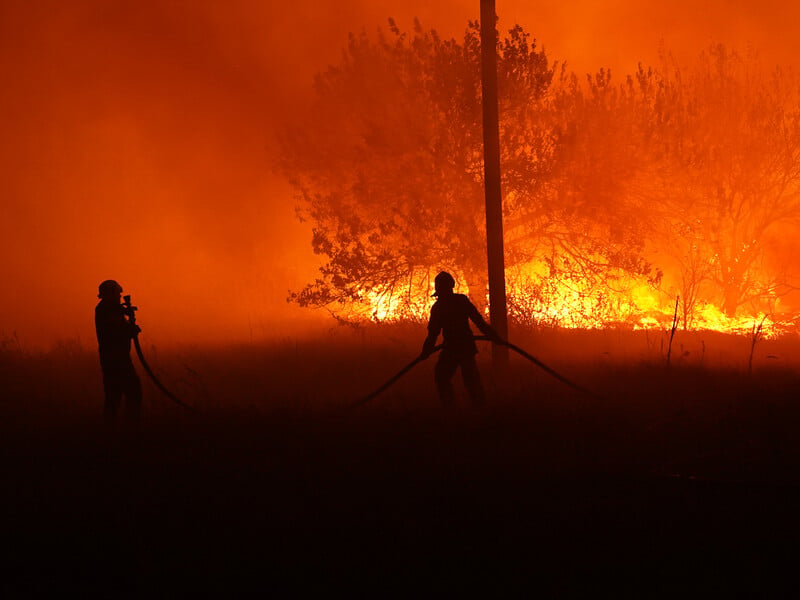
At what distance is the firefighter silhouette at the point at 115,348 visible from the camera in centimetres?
893

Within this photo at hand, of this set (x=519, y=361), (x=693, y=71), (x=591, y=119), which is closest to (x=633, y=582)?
(x=519, y=361)

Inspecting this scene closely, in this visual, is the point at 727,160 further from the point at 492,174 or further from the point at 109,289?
the point at 109,289

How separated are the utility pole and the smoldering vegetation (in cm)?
116

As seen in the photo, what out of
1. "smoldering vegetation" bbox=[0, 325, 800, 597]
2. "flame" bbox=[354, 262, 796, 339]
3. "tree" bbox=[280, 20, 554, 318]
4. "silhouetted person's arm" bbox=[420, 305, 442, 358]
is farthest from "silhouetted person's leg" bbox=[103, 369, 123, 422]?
"flame" bbox=[354, 262, 796, 339]

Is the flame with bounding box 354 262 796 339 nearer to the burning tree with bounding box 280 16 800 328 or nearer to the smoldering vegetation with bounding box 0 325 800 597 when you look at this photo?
the burning tree with bounding box 280 16 800 328

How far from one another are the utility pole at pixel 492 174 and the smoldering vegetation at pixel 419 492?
45.5 inches

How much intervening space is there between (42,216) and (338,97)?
98.3ft

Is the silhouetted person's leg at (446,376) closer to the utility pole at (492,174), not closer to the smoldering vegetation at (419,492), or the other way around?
the smoldering vegetation at (419,492)

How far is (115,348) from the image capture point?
895cm

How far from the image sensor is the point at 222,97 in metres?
41.4

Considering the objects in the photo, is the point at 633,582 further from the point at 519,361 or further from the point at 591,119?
the point at 591,119

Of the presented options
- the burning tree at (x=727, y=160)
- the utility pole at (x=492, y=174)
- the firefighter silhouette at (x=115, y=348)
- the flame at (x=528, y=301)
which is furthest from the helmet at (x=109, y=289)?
the burning tree at (x=727, y=160)

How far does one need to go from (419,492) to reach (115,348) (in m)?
4.35

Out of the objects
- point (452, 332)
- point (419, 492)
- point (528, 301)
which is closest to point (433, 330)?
point (452, 332)
